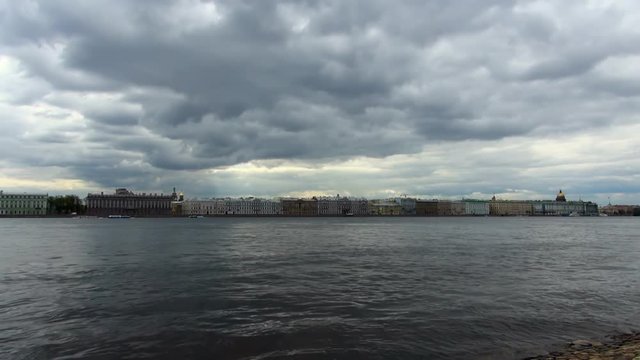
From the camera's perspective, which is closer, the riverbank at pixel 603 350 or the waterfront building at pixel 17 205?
the riverbank at pixel 603 350

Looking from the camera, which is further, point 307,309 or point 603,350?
point 307,309

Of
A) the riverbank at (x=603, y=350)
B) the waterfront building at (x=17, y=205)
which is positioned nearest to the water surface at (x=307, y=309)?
the riverbank at (x=603, y=350)

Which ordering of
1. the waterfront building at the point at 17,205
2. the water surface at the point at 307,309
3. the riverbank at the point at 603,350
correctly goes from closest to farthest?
the riverbank at the point at 603,350 → the water surface at the point at 307,309 → the waterfront building at the point at 17,205

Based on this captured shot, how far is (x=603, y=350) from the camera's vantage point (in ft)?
37.1

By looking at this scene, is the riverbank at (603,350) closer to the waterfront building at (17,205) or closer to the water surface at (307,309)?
the water surface at (307,309)

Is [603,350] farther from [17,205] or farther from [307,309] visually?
[17,205]

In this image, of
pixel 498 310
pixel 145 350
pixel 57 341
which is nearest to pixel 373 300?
pixel 498 310

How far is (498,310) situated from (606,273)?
511 inches

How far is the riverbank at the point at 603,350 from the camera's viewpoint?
34.1 ft

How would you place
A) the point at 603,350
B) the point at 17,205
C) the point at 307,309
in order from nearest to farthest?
the point at 603,350, the point at 307,309, the point at 17,205

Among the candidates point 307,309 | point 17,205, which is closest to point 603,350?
point 307,309

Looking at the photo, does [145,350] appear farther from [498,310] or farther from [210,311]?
[498,310]

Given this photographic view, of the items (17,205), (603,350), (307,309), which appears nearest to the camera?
(603,350)

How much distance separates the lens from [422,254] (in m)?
35.8
